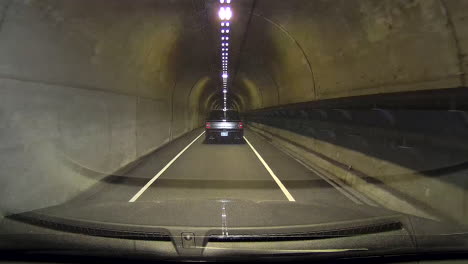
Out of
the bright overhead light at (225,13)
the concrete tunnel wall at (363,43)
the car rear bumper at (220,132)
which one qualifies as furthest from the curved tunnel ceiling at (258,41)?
the car rear bumper at (220,132)

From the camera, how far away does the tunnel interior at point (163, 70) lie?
266 inches

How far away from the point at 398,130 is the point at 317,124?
7606mm

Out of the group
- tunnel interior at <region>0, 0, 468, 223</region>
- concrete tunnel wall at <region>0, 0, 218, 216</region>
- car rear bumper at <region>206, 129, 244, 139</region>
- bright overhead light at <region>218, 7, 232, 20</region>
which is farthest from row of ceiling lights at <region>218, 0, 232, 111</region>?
car rear bumper at <region>206, 129, 244, 139</region>

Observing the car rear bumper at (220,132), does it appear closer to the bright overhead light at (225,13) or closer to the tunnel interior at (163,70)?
the tunnel interior at (163,70)

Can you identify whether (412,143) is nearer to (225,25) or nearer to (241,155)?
(241,155)

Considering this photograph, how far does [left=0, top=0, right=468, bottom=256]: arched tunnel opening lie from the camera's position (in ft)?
20.3

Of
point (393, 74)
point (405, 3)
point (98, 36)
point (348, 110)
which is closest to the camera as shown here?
point (405, 3)

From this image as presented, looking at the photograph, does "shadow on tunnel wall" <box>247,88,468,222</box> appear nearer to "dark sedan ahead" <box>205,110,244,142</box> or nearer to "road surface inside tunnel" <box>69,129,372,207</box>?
"road surface inside tunnel" <box>69,129,372,207</box>

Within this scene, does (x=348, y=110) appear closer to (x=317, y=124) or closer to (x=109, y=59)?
(x=317, y=124)

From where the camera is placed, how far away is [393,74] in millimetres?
11102

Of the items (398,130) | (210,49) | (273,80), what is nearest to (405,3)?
(398,130)

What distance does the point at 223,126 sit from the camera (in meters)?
23.7

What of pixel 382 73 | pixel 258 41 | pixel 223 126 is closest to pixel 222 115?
pixel 223 126

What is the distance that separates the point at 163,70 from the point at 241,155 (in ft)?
18.9
